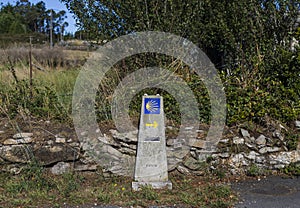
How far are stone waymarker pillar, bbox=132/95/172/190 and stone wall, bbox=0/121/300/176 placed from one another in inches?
14.5

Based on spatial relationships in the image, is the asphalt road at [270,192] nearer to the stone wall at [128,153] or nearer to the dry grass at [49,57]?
the stone wall at [128,153]

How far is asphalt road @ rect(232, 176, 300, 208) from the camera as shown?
4.08 meters

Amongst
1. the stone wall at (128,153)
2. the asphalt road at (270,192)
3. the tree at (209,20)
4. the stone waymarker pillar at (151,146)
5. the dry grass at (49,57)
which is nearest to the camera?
the asphalt road at (270,192)

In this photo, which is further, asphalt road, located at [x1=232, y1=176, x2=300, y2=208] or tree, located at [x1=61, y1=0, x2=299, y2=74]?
tree, located at [x1=61, y1=0, x2=299, y2=74]

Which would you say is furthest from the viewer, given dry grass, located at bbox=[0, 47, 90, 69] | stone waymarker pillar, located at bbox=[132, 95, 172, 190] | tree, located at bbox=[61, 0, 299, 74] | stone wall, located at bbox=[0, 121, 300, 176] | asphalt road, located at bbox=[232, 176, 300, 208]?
dry grass, located at bbox=[0, 47, 90, 69]

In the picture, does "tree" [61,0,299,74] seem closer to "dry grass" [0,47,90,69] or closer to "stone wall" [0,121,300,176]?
"stone wall" [0,121,300,176]

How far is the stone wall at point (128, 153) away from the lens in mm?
4840

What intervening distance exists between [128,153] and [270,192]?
1976 mm

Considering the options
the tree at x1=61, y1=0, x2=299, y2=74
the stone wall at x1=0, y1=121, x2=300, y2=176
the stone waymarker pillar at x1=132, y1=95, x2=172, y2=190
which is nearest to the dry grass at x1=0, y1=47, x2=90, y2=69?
the tree at x1=61, y1=0, x2=299, y2=74

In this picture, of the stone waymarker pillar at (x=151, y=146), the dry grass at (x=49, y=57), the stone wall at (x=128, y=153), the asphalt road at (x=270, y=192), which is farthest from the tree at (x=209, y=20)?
the dry grass at (x=49, y=57)

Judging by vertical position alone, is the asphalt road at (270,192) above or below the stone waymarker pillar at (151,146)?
below

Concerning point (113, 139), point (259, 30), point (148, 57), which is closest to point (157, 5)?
point (148, 57)

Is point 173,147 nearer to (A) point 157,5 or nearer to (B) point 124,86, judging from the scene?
(B) point 124,86

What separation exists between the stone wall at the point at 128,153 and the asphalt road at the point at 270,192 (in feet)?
1.07
